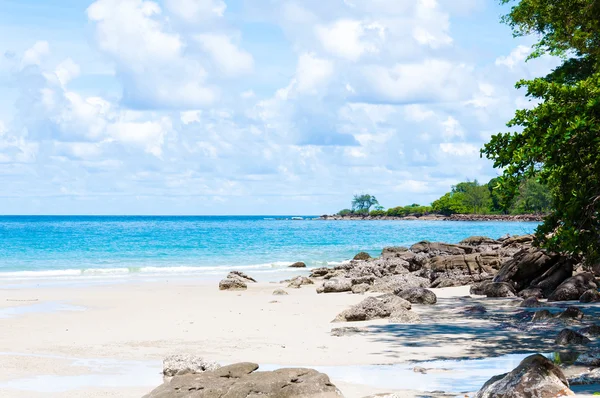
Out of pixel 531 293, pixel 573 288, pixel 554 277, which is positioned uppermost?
pixel 554 277

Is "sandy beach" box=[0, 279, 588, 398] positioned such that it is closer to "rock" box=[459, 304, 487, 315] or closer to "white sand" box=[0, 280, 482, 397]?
"white sand" box=[0, 280, 482, 397]

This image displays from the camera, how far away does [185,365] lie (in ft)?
36.0

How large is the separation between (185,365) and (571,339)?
7.22 metres

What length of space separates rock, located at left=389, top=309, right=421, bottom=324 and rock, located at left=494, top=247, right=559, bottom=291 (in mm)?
7890

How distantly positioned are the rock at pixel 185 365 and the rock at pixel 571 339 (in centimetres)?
661

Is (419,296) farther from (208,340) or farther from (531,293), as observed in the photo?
(208,340)

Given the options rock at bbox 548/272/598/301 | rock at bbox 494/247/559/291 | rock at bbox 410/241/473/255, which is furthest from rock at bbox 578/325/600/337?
rock at bbox 410/241/473/255

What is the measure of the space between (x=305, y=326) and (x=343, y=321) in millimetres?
1003

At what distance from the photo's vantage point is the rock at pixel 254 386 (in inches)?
330

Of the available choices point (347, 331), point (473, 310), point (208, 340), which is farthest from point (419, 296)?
point (208, 340)

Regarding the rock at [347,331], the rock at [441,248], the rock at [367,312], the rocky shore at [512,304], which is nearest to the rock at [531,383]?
the rocky shore at [512,304]

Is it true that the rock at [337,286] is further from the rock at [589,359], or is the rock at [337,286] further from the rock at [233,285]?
the rock at [589,359]

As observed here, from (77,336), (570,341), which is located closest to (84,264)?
(77,336)

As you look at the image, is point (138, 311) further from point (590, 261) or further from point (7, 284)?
point (7, 284)
